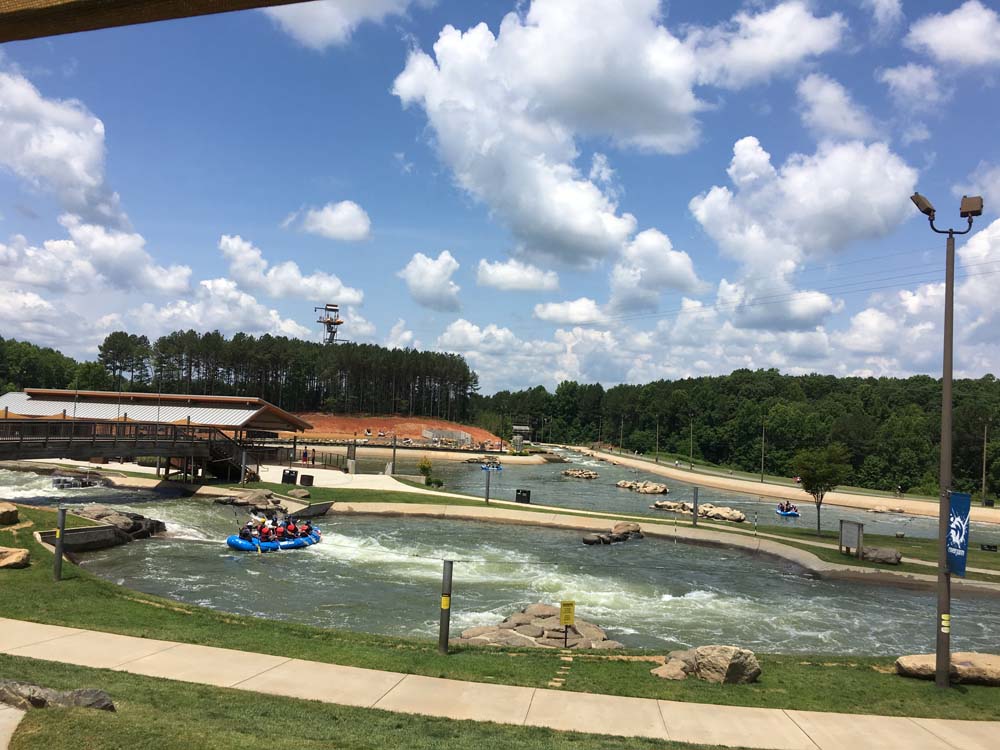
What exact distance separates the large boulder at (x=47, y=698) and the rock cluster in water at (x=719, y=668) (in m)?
9.53

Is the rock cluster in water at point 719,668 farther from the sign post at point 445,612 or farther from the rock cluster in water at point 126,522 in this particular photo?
the rock cluster in water at point 126,522

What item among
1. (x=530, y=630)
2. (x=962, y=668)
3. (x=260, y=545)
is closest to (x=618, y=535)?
(x=260, y=545)

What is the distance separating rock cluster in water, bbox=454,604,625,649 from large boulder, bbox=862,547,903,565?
18.8 m

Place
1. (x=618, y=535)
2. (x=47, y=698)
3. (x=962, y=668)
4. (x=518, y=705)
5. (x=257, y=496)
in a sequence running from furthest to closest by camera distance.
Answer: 1. (x=257, y=496)
2. (x=618, y=535)
3. (x=962, y=668)
4. (x=518, y=705)
5. (x=47, y=698)

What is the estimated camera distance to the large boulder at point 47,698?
24.1 ft

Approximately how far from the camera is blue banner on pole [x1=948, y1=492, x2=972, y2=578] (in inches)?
504

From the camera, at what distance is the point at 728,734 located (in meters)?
9.67

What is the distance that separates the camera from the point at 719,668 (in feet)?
41.5

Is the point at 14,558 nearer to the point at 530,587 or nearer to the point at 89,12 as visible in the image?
the point at 530,587

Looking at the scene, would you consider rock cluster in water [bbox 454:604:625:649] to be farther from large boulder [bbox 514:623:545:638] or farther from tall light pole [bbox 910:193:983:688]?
tall light pole [bbox 910:193:983:688]

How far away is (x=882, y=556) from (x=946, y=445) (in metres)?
21.5

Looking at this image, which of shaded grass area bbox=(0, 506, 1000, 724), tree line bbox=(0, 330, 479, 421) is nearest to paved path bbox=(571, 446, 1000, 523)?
shaded grass area bbox=(0, 506, 1000, 724)

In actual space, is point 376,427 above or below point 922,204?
below

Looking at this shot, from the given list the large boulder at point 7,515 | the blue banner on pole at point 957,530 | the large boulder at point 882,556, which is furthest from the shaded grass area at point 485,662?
the large boulder at point 882,556
